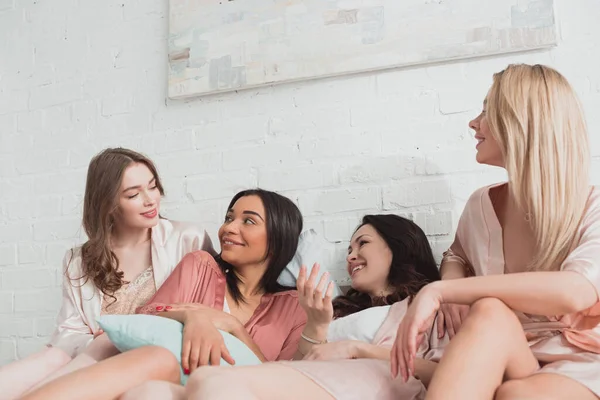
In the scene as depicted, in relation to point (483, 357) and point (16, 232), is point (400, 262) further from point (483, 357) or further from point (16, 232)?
point (16, 232)

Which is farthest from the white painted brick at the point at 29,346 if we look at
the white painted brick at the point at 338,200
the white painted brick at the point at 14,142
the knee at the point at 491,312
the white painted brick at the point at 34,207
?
the knee at the point at 491,312

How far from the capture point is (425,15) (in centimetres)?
215

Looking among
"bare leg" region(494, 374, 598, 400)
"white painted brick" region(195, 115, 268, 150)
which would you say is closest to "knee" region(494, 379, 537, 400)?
"bare leg" region(494, 374, 598, 400)

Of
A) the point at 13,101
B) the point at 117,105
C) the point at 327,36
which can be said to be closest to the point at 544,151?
the point at 327,36

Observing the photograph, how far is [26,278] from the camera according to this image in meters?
2.55

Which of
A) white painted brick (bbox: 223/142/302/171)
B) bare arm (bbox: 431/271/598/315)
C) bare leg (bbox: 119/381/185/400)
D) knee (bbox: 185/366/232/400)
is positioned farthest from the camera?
white painted brick (bbox: 223/142/302/171)

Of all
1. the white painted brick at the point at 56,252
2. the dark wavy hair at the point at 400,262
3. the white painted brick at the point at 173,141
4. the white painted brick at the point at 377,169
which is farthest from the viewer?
the white painted brick at the point at 56,252

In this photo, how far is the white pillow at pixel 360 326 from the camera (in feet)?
5.46

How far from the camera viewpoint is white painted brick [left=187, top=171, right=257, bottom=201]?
2.33 m

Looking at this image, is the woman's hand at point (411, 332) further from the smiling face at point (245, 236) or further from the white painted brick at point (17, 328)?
the white painted brick at point (17, 328)

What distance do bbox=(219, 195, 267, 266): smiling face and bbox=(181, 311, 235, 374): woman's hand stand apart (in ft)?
1.44

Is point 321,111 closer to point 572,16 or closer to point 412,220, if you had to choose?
point 412,220

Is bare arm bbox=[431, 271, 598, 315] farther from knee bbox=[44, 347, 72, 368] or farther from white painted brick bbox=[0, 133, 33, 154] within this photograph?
white painted brick bbox=[0, 133, 33, 154]

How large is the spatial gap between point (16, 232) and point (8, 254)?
0.09 m
